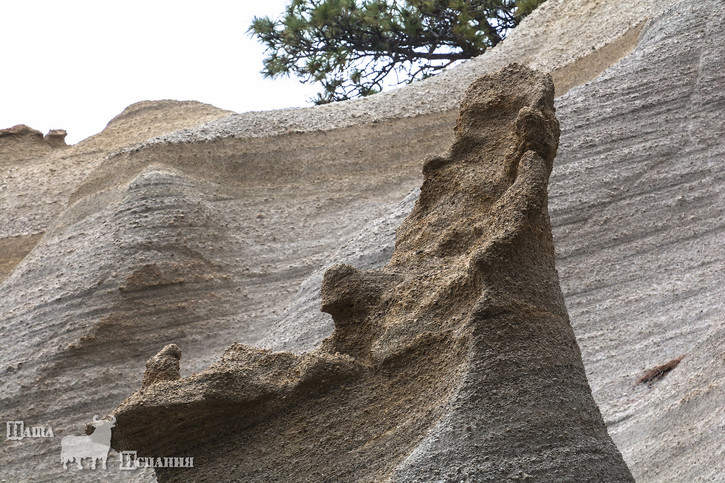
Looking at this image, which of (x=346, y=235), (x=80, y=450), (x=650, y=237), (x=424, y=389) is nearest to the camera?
(x=424, y=389)

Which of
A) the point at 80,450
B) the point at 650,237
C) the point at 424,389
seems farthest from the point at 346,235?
the point at 424,389

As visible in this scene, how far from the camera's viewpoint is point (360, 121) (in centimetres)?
1378

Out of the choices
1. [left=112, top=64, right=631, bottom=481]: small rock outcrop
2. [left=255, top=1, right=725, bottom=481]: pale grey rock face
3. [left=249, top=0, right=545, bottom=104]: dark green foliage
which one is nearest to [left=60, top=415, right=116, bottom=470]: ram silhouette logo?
[left=255, top=1, right=725, bottom=481]: pale grey rock face

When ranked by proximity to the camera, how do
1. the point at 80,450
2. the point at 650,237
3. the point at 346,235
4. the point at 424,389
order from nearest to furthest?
the point at 424,389 < the point at 80,450 < the point at 650,237 < the point at 346,235

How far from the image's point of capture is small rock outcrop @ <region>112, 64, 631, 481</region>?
420 cm

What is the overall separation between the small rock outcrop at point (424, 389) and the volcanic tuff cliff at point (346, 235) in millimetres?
→ 2016

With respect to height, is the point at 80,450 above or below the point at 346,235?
below

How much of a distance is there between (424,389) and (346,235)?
7.42m

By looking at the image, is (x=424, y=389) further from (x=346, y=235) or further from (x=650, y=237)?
(x=346, y=235)

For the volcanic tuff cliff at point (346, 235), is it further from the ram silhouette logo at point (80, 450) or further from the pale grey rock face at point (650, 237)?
the ram silhouette logo at point (80, 450)

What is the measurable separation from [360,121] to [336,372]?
9.27 m

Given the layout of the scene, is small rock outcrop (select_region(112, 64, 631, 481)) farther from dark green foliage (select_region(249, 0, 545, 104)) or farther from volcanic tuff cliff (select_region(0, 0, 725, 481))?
dark green foliage (select_region(249, 0, 545, 104))

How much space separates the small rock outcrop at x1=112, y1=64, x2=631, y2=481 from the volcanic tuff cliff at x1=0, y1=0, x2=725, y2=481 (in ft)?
6.61

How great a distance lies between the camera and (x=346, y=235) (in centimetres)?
1189
